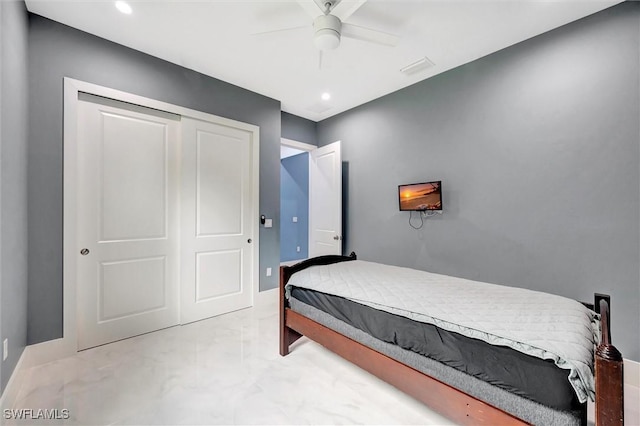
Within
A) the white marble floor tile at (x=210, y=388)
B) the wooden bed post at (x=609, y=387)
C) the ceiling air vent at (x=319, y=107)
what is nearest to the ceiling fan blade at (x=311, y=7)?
→ the ceiling air vent at (x=319, y=107)

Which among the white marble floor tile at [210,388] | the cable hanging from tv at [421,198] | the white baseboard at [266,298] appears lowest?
the white marble floor tile at [210,388]

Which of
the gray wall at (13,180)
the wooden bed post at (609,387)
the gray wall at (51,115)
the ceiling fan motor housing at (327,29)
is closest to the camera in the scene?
the wooden bed post at (609,387)

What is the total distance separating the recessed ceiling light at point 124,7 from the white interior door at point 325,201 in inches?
103

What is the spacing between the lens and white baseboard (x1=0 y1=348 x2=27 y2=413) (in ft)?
5.41

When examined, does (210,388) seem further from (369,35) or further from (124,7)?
(124,7)

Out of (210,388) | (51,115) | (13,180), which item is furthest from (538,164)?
(51,115)

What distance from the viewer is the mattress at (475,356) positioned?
107cm

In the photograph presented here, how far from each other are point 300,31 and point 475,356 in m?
2.69

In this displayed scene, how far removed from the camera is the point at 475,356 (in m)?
1.28

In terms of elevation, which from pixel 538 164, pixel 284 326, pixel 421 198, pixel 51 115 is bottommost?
pixel 284 326

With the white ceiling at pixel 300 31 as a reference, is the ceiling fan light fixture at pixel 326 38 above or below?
below

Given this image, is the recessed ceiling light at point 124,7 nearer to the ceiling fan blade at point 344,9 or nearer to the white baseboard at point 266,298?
the ceiling fan blade at point 344,9

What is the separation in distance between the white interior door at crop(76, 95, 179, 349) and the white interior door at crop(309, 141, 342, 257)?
2.09 m

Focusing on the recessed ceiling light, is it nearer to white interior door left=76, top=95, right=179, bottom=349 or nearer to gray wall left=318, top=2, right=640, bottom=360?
white interior door left=76, top=95, right=179, bottom=349
